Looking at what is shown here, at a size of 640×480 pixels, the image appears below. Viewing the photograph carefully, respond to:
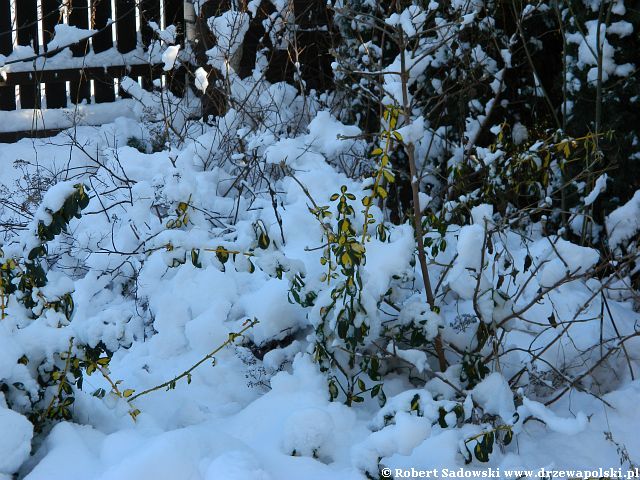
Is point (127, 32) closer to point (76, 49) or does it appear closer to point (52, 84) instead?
point (76, 49)

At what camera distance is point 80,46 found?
634 centimetres

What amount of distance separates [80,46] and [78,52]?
0.06 m

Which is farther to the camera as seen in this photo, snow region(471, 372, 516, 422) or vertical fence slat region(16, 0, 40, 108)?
vertical fence slat region(16, 0, 40, 108)

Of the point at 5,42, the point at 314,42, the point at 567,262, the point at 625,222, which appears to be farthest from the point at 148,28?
the point at 567,262

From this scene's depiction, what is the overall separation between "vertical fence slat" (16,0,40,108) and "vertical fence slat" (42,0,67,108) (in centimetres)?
7

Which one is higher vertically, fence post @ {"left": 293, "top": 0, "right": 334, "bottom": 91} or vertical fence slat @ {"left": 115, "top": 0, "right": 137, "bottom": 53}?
vertical fence slat @ {"left": 115, "top": 0, "right": 137, "bottom": 53}

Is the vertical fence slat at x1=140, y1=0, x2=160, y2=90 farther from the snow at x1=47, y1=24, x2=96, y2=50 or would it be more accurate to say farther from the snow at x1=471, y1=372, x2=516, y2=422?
the snow at x1=471, y1=372, x2=516, y2=422

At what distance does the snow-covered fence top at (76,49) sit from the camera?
6.18m

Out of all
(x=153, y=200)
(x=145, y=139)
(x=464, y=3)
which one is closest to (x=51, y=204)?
(x=153, y=200)

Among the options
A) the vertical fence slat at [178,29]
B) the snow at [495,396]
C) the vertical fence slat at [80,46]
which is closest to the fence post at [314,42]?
the vertical fence slat at [178,29]

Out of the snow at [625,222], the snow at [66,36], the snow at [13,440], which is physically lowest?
the snow at [13,440]

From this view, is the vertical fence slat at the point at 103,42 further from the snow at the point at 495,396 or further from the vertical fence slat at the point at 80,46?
the snow at the point at 495,396

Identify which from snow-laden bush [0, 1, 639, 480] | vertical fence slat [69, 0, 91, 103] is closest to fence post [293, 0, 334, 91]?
vertical fence slat [69, 0, 91, 103]

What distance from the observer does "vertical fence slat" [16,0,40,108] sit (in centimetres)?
622
